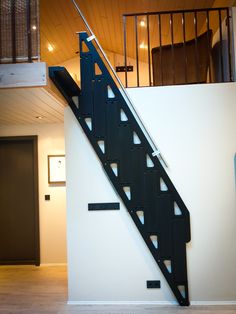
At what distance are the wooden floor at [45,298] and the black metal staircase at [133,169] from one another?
0.98 ft

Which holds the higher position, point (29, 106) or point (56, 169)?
point (29, 106)

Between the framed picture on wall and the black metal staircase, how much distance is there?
4.96ft

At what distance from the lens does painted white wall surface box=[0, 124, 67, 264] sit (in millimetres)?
4238

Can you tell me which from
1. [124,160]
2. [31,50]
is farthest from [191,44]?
[31,50]

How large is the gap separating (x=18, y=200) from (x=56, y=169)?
827 mm

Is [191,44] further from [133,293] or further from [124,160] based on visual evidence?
[133,293]

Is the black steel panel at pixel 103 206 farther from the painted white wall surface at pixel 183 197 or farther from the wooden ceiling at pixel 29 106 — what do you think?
the wooden ceiling at pixel 29 106

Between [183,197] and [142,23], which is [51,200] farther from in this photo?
[142,23]

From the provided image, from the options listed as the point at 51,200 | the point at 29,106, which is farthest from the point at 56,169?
the point at 29,106

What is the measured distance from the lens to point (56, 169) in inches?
169

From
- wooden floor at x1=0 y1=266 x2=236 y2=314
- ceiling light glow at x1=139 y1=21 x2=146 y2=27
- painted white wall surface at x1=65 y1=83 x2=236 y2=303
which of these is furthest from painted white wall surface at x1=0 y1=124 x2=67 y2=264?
ceiling light glow at x1=139 y1=21 x2=146 y2=27

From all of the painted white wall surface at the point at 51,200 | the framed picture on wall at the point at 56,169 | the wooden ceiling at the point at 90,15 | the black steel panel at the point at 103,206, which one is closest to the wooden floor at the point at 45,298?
the painted white wall surface at the point at 51,200

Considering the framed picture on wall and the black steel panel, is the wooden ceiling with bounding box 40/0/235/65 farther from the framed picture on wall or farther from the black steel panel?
the black steel panel

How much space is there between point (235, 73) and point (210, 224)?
168 cm
